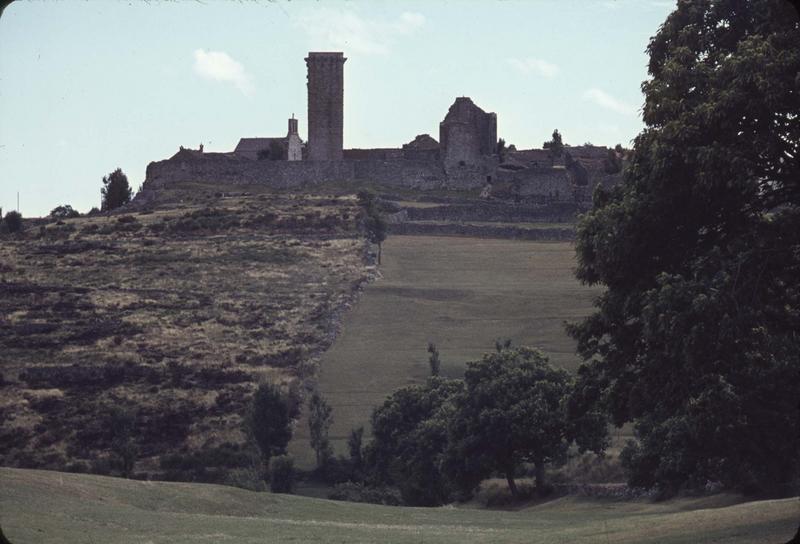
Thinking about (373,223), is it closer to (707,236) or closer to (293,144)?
(293,144)

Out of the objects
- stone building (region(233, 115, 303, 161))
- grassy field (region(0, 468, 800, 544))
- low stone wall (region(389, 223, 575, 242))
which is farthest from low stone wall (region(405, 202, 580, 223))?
grassy field (region(0, 468, 800, 544))

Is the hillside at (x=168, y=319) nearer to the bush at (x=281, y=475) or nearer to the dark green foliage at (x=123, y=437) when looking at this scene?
the dark green foliage at (x=123, y=437)

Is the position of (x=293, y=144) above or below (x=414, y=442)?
above

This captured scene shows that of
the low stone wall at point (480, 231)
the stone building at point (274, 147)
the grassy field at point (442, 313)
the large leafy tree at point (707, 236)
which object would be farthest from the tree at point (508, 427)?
the stone building at point (274, 147)

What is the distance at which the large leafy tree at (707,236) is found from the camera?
20.9 meters

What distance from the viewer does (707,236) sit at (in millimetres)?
23172

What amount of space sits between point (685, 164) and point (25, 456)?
3550 cm

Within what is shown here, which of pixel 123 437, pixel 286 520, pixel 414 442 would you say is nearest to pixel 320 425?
pixel 414 442

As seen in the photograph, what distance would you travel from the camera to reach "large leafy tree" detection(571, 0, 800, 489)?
20.9 m

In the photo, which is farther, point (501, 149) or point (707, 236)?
point (501, 149)

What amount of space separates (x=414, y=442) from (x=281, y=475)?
197 inches

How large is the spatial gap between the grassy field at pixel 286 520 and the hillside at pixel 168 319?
52.8ft

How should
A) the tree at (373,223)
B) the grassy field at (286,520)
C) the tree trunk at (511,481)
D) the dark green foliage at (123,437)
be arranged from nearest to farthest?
the grassy field at (286,520), the tree trunk at (511,481), the dark green foliage at (123,437), the tree at (373,223)

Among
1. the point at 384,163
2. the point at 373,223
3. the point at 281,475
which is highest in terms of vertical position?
the point at 384,163
